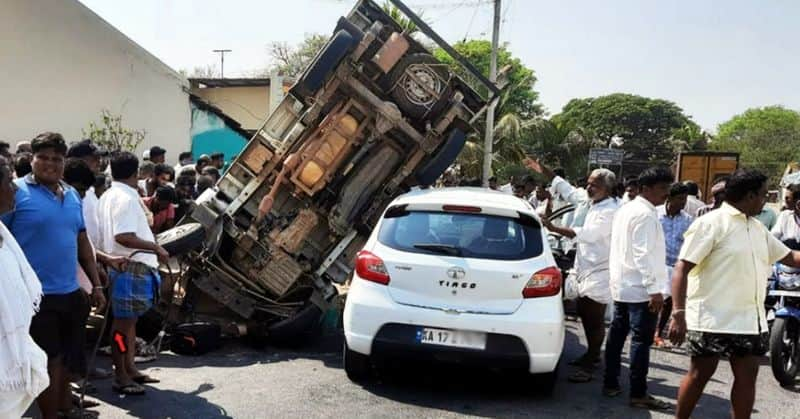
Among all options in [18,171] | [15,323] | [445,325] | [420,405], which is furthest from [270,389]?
[18,171]

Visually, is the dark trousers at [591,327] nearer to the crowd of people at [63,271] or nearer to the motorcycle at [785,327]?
the motorcycle at [785,327]

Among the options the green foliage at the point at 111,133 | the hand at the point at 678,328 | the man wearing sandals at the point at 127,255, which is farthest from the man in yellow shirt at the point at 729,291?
the green foliage at the point at 111,133

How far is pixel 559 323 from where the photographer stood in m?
4.75

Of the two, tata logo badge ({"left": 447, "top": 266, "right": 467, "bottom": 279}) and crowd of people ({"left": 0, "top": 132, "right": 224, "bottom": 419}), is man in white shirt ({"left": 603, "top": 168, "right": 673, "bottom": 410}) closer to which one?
tata logo badge ({"left": 447, "top": 266, "right": 467, "bottom": 279})

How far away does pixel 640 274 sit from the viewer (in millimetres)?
4777

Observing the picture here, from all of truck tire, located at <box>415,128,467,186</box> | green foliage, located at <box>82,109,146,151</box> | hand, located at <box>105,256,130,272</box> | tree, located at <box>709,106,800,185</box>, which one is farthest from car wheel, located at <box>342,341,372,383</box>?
tree, located at <box>709,106,800,185</box>

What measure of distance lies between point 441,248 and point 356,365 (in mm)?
1190

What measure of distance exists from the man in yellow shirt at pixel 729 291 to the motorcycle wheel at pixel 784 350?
220 cm

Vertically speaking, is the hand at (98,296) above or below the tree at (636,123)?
below

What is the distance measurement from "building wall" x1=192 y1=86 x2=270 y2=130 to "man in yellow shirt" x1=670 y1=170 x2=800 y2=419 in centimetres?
1825

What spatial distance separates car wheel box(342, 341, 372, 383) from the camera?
5.03 meters

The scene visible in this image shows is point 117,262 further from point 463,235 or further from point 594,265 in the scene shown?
point 594,265

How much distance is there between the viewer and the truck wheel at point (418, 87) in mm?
6836

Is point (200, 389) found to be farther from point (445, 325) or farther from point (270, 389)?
point (445, 325)
